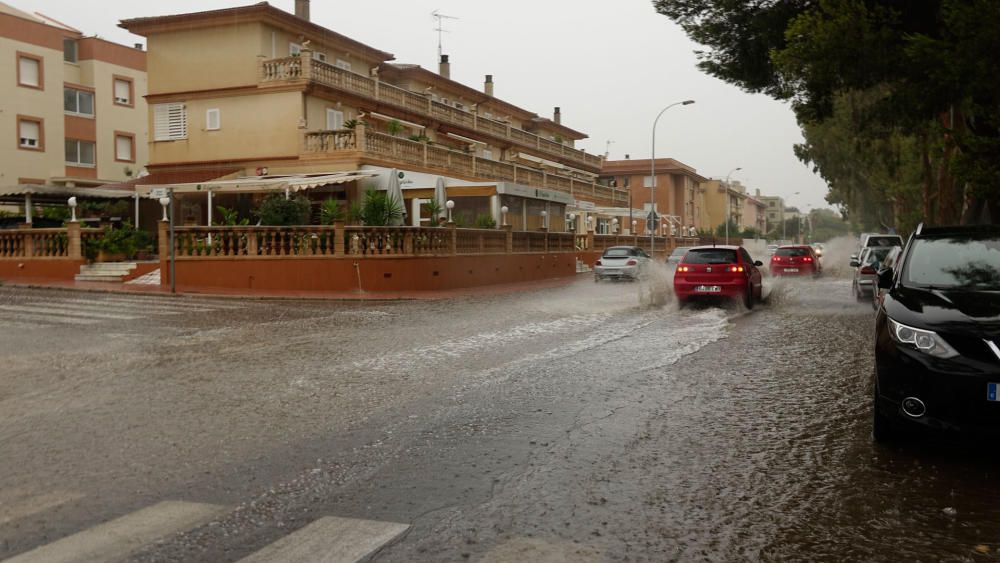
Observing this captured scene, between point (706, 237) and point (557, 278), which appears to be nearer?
point (557, 278)

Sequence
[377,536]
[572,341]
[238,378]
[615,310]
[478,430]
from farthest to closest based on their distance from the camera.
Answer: [615,310] → [572,341] → [238,378] → [478,430] → [377,536]

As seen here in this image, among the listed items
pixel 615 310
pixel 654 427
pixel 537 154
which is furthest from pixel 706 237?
pixel 654 427

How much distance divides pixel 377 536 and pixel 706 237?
7202cm

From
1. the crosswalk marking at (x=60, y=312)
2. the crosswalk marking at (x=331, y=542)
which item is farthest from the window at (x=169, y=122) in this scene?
the crosswalk marking at (x=331, y=542)

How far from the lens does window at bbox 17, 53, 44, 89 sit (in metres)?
42.0

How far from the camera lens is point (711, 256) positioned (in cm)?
1880

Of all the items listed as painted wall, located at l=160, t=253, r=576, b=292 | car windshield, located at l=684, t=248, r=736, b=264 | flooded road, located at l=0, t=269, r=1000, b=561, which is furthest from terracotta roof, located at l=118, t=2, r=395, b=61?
flooded road, located at l=0, t=269, r=1000, b=561

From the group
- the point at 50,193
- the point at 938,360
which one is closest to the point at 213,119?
the point at 50,193

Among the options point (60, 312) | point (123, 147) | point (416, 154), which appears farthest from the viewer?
point (123, 147)

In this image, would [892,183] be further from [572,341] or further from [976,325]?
[976,325]

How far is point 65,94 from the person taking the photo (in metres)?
45.4

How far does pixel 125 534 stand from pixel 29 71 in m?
45.5

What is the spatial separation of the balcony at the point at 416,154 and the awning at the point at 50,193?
7143 mm

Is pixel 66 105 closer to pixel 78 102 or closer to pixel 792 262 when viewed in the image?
pixel 78 102
